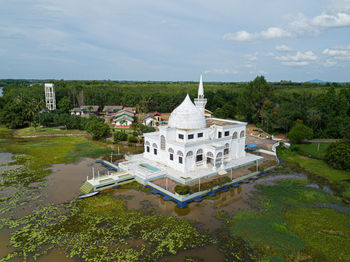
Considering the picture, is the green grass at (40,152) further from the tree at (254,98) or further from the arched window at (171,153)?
the tree at (254,98)

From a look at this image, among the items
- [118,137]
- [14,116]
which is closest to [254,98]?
[118,137]

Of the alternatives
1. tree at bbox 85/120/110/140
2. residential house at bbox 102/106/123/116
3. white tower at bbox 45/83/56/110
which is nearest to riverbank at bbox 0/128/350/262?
tree at bbox 85/120/110/140

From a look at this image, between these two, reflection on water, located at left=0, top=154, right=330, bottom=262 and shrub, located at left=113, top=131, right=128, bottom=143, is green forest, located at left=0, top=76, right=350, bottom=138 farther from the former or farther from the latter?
shrub, located at left=113, top=131, right=128, bottom=143

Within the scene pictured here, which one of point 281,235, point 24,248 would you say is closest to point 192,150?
point 281,235

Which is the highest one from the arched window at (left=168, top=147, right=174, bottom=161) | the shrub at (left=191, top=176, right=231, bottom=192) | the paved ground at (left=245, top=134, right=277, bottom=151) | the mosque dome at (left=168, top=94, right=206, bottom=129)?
the mosque dome at (left=168, top=94, right=206, bottom=129)

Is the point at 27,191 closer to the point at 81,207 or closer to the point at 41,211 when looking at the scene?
the point at 41,211

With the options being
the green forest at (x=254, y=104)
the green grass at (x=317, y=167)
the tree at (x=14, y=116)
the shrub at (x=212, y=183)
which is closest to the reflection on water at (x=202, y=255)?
the shrub at (x=212, y=183)

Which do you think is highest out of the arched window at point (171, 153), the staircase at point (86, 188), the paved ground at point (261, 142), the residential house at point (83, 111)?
the residential house at point (83, 111)

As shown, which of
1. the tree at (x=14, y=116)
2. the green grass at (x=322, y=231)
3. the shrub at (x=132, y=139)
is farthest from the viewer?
the tree at (x=14, y=116)
